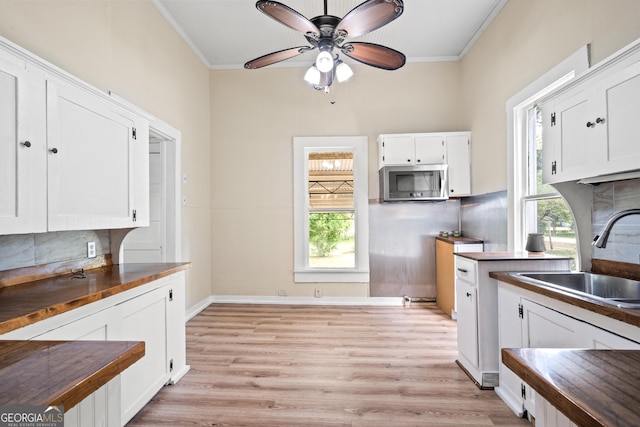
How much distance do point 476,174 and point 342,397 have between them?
2998mm

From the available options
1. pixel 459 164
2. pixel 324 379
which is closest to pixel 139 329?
pixel 324 379

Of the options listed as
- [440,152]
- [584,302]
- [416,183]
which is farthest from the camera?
[440,152]

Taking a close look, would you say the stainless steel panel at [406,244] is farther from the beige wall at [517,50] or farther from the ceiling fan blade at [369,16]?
the ceiling fan blade at [369,16]

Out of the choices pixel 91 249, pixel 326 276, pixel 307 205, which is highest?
pixel 307 205

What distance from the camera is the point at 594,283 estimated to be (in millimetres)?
1844

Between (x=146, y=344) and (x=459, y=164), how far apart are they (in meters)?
3.77

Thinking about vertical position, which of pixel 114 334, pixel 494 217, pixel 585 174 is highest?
pixel 585 174

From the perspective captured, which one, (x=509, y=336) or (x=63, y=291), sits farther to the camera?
(x=509, y=336)

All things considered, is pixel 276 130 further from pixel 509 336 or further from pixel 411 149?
pixel 509 336

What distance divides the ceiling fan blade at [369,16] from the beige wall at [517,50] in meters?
1.29

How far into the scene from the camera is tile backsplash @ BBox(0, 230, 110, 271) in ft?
5.53

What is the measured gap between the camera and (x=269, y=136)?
448cm

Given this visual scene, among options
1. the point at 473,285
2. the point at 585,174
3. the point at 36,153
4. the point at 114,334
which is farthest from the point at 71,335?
the point at 585,174

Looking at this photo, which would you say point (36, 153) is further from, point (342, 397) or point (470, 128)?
point (470, 128)
